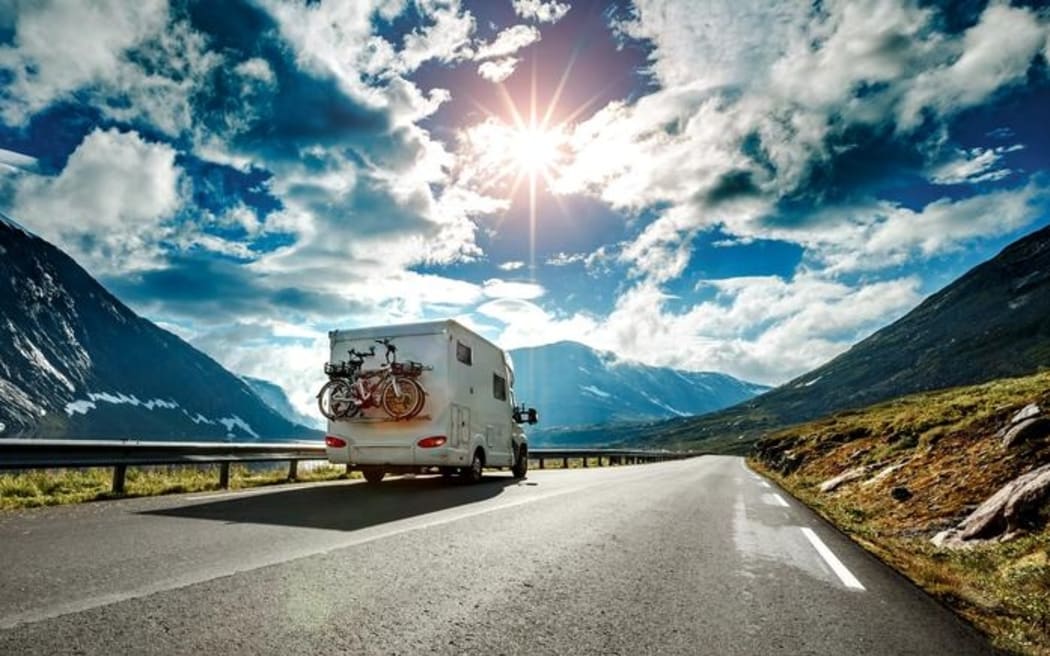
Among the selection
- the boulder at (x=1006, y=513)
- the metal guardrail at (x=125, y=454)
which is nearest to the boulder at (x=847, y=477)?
the boulder at (x=1006, y=513)

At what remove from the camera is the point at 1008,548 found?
25.0 ft

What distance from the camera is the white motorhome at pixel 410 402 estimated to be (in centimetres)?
1409

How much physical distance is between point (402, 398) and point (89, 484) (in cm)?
643

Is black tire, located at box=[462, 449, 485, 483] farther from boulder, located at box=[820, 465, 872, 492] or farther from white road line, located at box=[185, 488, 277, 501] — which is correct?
boulder, located at box=[820, 465, 872, 492]

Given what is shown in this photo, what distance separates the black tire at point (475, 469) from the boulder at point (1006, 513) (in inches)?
401

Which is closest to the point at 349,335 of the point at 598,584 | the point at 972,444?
the point at 598,584

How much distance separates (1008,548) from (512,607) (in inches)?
265

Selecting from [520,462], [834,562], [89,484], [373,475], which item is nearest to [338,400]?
[373,475]

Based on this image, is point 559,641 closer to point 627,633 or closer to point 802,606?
point 627,633

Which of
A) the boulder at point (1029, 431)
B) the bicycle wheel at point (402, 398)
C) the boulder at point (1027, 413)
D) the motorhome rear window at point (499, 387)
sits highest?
the motorhome rear window at point (499, 387)

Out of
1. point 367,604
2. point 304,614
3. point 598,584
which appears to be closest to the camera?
point 304,614

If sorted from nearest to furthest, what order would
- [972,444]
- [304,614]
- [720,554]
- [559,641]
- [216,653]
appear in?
[216,653], [559,641], [304,614], [720,554], [972,444]

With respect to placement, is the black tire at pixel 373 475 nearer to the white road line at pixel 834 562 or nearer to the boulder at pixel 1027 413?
the white road line at pixel 834 562

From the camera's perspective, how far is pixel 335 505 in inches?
414
